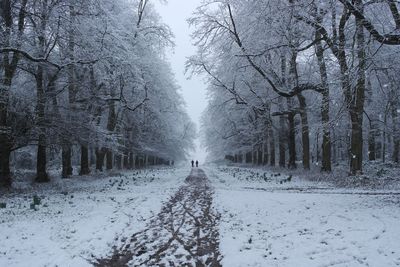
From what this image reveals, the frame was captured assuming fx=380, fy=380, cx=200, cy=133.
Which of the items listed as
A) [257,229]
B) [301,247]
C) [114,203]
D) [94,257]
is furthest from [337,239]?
[114,203]

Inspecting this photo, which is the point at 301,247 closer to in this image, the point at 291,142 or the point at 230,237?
the point at 230,237

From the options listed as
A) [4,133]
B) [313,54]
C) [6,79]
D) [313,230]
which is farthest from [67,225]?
[313,54]

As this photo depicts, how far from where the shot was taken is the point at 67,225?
964 centimetres

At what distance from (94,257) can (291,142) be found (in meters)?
21.5

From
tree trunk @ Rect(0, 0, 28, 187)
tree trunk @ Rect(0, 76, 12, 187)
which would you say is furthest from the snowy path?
tree trunk @ Rect(0, 0, 28, 187)

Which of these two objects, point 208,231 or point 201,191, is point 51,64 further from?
point 208,231

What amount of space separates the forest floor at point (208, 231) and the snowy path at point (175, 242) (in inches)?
0.8

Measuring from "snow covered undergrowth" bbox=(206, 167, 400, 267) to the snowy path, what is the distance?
368mm

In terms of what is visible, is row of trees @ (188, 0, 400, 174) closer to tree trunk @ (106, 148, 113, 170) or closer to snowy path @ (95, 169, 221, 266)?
snowy path @ (95, 169, 221, 266)

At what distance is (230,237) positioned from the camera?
873 centimetres

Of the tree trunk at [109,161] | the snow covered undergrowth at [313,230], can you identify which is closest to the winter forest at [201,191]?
the snow covered undergrowth at [313,230]

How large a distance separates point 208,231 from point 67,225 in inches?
141

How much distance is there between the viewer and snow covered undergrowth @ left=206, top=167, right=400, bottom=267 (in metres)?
6.73

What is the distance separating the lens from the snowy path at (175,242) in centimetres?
725
